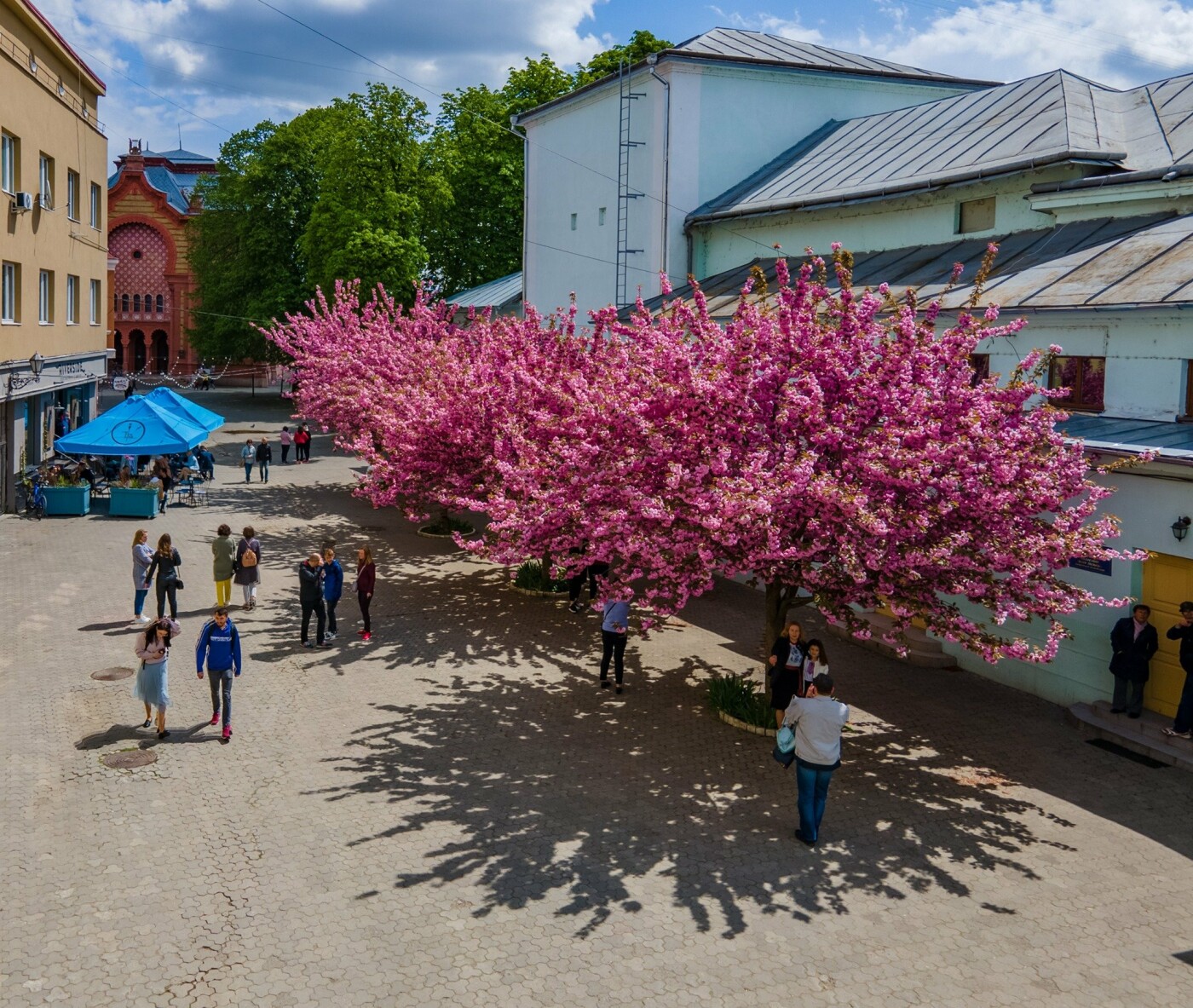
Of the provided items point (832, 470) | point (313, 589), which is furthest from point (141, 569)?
point (832, 470)

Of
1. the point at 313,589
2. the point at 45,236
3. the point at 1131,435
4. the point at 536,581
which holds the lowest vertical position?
the point at 536,581

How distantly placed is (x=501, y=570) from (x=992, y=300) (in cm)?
1069

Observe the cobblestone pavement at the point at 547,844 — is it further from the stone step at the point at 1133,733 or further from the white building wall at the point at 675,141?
the white building wall at the point at 675,141

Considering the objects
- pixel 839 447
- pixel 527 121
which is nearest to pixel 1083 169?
pixel 839 447

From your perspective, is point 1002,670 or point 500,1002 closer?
point 500,1002

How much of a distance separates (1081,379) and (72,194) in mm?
28309

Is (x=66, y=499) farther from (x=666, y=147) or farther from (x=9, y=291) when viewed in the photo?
(x=666, y=147)

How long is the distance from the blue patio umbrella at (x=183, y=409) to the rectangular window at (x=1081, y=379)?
67.8ft

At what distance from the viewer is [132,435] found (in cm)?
2669

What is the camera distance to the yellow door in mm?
13922

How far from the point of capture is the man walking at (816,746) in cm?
1066

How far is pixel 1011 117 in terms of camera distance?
24.7 metres

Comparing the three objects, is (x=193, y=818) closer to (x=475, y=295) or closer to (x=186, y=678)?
(x=186, y=678)

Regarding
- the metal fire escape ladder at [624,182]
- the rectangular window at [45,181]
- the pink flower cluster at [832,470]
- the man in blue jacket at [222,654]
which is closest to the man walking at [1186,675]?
the pink flower cluster at [832,470]
